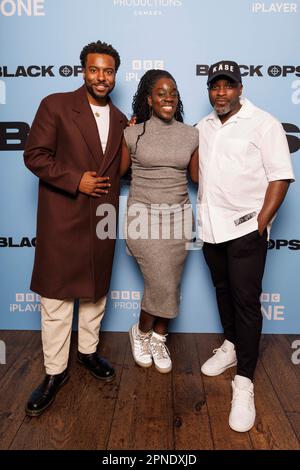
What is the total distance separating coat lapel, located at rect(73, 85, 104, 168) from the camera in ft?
6.31

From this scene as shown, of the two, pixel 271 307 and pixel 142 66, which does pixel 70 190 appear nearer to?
pixel 142 66

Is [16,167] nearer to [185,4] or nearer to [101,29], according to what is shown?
[101,29]

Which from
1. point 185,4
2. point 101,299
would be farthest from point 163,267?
point 185,4

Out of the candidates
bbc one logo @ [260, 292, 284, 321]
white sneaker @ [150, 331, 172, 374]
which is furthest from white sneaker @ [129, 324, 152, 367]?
bbc one logo @ [260, 292, 284, 321]

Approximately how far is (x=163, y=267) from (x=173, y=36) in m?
1.31

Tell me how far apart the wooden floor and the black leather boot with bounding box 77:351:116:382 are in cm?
4

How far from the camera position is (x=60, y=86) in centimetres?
250

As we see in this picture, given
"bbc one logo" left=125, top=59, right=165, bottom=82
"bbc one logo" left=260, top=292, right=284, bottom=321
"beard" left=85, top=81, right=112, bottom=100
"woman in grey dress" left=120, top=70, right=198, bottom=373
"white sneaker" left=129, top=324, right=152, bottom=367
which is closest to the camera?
"beard" left=85, top=81, right=112, bottom=100

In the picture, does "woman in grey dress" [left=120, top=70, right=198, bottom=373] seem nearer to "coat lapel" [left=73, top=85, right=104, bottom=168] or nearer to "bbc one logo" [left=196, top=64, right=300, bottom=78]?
"coat lapel" [left=73, top=85, right=104, bottom=168]

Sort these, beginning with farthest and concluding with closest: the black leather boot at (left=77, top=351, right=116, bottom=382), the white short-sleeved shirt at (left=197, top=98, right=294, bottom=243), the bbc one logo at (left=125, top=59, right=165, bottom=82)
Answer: the bbc one logo at (left=125, top=59, right=165, bottom=82) < the black leather boot at (left=77, top=351, right=116, bottom=382) < the white short-sleeved shirt at (left=197, top=98, right=294, bottom=243)

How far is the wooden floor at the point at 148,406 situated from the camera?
5.64ft

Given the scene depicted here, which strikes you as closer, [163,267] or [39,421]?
[39,421]

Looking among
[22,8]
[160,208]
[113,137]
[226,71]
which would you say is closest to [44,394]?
[160,208]

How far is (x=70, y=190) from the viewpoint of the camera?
6.19ft
